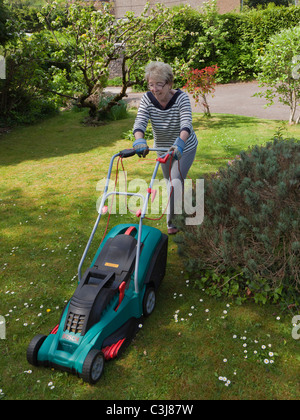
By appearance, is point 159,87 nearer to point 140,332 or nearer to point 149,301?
point 149,301

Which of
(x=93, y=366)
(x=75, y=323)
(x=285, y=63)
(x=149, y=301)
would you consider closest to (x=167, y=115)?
(x=149, y=301)

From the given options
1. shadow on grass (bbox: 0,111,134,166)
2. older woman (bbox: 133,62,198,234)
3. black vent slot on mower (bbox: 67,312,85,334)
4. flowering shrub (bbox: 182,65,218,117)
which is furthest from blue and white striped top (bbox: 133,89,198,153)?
flowering shrub (bbox: 182,65,218,117)

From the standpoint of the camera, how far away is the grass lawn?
2.42 m

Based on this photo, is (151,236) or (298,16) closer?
(151,236)

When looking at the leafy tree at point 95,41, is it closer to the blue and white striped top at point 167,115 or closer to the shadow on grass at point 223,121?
the shadow on grass at point 223,121

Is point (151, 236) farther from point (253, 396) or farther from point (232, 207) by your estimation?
point (253, 396)

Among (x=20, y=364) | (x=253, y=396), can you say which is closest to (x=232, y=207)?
(x=253, y=396)

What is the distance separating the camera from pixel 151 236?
3.16 m

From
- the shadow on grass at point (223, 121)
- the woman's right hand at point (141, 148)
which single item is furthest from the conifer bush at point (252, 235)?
the shadow on grass at point (223, 121)

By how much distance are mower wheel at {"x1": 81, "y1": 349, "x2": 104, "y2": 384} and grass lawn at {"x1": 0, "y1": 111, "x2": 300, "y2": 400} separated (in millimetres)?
94

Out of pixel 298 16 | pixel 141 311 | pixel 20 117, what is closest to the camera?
pixel 141 311

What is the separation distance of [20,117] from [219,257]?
33.2ft

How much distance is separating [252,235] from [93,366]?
1.77 meters
